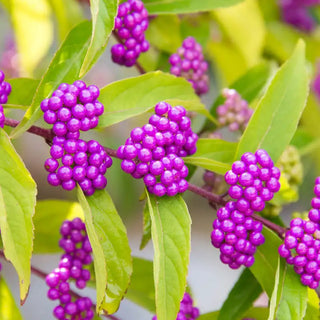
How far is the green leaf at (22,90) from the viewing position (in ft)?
3.86

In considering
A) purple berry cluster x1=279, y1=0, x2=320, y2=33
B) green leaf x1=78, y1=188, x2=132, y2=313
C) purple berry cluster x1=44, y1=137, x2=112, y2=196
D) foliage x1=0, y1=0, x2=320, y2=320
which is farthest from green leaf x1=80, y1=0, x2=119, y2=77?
purple berry cluster x1=279, y1=0, x2=320, y2=33

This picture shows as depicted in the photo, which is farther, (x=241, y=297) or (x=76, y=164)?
(x=241, y=297)

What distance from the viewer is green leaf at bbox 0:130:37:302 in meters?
0.91

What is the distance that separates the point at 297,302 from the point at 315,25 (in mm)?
1859

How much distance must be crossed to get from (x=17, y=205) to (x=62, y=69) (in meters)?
0.28

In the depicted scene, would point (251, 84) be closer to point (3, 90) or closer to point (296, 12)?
point (3, 90)

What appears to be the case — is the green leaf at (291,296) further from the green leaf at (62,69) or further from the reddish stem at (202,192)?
the green leaf at (62,69)

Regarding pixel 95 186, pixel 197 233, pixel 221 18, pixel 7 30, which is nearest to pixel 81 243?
pixel 95 186

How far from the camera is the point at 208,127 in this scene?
1545 millimetres

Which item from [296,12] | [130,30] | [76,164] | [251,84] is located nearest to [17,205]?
[76,164]

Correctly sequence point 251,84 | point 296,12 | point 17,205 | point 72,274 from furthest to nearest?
point 296,12 < point 251,84 < point 72,274 < point 17,205

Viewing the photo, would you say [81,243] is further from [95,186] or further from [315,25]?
[315,25]

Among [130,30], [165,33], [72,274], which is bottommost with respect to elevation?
[72,274]

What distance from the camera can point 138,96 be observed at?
111cm
